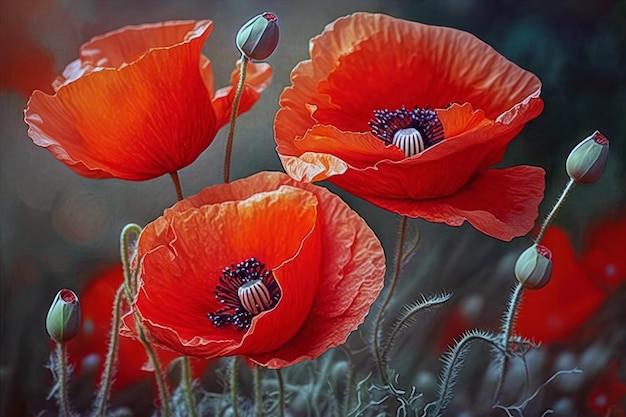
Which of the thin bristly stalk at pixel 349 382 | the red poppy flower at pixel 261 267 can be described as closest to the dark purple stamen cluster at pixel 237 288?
the red poppy flower at pixel 261 267

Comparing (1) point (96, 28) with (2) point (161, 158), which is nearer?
(2) point (161, 158)

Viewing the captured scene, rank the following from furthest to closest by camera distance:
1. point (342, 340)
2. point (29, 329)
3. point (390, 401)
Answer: point (29, 329) → point (390, 401) → point (342, 340)

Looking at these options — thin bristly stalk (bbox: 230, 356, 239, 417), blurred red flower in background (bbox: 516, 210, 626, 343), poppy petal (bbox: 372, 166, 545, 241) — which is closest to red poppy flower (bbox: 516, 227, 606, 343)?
blurred red flower in background (bbox: 516, 210, 626, 343)

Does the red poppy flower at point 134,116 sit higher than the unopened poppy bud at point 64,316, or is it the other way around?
the red poppy flower at point 134,116

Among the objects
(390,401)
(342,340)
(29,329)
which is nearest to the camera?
(342,340)

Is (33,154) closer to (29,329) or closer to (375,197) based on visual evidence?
(29,329)

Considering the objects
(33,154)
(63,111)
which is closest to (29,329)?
(33,154)

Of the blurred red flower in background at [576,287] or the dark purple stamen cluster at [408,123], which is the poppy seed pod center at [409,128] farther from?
the blurred red flower in background at [576,287]
